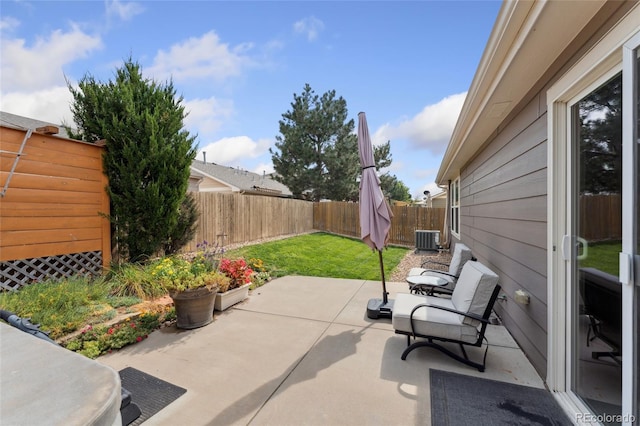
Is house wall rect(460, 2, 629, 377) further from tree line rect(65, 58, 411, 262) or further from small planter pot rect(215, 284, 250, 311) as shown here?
tree line rect(65, 58, 411, 262)

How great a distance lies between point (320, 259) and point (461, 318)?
5.72m

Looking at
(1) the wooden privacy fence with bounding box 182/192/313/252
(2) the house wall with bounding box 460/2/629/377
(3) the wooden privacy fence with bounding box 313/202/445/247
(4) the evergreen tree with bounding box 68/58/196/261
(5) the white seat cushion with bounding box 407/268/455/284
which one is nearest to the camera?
(2) the house wall with bounding box 460/2/629/377

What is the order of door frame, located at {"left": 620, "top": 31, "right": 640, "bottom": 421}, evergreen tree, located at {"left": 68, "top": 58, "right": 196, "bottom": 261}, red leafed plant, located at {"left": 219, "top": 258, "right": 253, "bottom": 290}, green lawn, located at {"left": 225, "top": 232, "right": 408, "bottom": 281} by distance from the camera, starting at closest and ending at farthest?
1. door frame, located at {"left": 620, "top": 31, "right": 640, "bottom": 421}
2. red leafed plant, located at {"left": 219, "top": 258, "right": 253, "bottom": 290}
3. evergreen tree, located at {"left": 68, "top": 58, "right": 196, "bottom": 261}
4. green lawn, located at {"left": 225, "top": 232, "right": 408, "bottom": 281}

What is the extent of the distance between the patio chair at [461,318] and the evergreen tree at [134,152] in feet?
15.6

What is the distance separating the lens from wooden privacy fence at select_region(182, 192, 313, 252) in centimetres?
820

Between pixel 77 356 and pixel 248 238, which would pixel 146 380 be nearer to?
pixel 77 356

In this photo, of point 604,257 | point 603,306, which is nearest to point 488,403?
point 603,306

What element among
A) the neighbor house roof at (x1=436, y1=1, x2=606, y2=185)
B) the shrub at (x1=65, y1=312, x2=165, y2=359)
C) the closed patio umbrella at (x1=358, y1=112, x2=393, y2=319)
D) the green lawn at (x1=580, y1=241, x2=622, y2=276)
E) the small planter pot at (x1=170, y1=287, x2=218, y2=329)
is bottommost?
the shrub at (x1=65, y1=312, x2=165, y2=359)

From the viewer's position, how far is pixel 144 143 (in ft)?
17.3

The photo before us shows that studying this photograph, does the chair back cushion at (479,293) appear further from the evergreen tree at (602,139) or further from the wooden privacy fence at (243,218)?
the wooden privacy fence at (243,218)

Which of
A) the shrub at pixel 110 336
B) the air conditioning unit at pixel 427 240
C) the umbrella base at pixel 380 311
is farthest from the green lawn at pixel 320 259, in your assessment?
the shrub at pixel 110 336

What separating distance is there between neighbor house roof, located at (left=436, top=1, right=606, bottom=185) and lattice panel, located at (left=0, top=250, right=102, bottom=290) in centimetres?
629

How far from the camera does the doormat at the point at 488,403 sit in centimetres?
204

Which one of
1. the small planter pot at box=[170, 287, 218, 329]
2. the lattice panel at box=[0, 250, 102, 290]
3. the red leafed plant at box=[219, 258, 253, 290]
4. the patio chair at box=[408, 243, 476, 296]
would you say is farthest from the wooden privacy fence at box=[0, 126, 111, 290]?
the patio chair at box=[408, 243, 476, 296]
